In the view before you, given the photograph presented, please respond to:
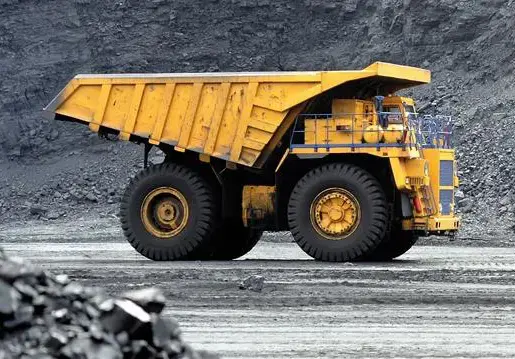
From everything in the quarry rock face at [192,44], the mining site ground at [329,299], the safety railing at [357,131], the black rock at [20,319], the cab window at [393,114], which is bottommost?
the black rock at [20,319]

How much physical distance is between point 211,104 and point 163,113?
2.48ft

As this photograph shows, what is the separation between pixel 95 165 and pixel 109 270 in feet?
58.1

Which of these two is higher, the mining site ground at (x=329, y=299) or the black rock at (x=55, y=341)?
the mining site ground at (x=329, y=299)

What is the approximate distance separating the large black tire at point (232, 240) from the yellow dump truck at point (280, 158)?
1.4 inches

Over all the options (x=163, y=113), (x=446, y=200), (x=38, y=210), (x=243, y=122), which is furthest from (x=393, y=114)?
(x=38, y=210)

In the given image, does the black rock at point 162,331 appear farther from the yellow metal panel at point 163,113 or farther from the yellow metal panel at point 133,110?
the yellow metal panel at point 133,110

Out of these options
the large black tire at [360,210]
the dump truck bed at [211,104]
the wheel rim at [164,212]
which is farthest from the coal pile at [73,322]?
the wheel rim at [164,212]

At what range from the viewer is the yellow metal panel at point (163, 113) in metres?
21.7

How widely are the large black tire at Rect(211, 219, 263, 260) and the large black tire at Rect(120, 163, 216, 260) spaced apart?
473 millimetres

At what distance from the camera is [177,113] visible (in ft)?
71.5

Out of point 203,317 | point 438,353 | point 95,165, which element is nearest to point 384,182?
point 203,317

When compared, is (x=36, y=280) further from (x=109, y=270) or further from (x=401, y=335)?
(x=109, y=270)

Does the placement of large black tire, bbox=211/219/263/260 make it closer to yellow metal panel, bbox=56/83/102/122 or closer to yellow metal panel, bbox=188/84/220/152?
yellow metal panel, bbox=188/84/220/152

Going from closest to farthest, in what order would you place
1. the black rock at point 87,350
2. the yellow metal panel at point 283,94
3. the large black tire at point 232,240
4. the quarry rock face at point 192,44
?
the black rock at point 87,350 < the yellow metal panel at point 283,94 < the large black tire at point 232,240 < the quarry rock face at point 192,44
